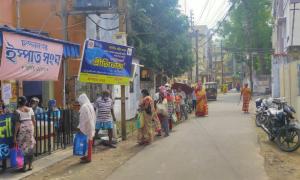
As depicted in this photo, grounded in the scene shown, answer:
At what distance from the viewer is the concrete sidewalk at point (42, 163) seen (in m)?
9.84

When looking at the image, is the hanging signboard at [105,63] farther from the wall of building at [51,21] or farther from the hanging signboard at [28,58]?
the wall of building at [51,21]

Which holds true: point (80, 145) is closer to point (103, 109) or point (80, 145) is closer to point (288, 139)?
point (103, 109)

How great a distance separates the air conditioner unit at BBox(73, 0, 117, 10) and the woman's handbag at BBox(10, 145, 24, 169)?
→ 986 centimetres

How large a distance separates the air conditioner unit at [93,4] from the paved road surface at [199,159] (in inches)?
232

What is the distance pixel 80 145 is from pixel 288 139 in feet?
16.9

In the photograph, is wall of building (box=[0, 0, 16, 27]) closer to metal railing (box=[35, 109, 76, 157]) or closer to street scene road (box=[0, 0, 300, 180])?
street scene road (box=[0, 0, 300, 180])

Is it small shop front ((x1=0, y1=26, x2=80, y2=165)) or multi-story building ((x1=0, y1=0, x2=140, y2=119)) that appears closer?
small shop front ((x1=0, y1=26, x2=80, y2=165))

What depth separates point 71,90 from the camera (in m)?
20.4

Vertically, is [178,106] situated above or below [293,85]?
below

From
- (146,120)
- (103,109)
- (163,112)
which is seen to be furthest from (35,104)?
(163,112)

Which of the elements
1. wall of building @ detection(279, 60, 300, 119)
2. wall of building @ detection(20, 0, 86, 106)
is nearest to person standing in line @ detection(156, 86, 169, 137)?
wall of building @ detection(279, 60, 300, 119)

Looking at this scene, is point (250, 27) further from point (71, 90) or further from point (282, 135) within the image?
point (282, 135)

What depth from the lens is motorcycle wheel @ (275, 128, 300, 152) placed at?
12180 mm

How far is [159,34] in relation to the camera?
2955cm
